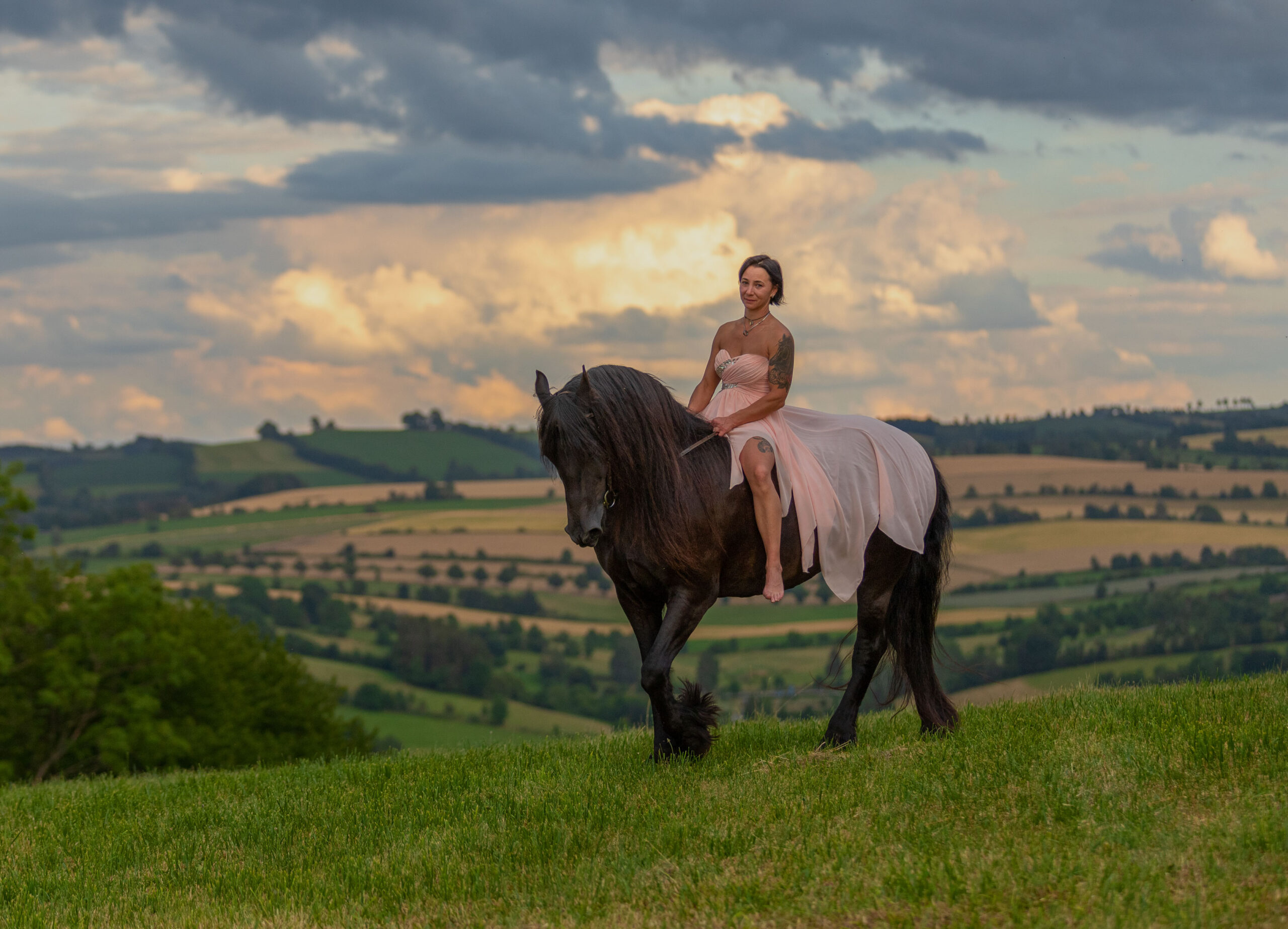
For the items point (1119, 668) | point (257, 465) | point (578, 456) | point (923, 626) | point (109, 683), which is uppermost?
point (257, 465)

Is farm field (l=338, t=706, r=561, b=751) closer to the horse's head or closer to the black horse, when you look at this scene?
the black horse

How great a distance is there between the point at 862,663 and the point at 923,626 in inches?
38.1

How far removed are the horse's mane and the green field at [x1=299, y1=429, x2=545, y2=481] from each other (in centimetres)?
15196

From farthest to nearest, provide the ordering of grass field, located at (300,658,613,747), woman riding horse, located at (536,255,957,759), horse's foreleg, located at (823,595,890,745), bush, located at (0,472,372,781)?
grass field, located at (300,658,613,747) → bush, located at (0,472,372,781) → horse's foreleg, located at (823,595,890,745) → woman riding horse, located at (536,255,957,759)

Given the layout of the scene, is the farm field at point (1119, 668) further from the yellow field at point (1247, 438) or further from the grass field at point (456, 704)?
the yellow field at point (1247, 438)

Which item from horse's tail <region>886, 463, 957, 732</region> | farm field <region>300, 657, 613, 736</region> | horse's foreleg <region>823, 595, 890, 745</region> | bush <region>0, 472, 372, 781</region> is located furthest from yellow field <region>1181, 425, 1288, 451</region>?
horse's foreleg <region>823, 595, 890, 745</region>

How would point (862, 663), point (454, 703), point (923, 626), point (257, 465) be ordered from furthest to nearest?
point (257, 465) → point (454, 703) → point (923, 626) → point (862, 663)

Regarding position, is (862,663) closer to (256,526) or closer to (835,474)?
(835,474)

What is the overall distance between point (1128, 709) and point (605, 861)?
498 cm

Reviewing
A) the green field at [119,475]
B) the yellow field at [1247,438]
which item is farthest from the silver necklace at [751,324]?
the green field at [119,475]

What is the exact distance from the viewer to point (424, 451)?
170 meters

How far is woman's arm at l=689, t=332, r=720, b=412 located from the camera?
1030cm

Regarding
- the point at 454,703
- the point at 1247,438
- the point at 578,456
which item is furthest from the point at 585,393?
the point at 1247,438

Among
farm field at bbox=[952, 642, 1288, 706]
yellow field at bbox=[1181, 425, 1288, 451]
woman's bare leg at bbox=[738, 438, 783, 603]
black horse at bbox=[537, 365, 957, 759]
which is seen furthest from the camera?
yellow field at bbox=[1181, 425, 1288, 451]
